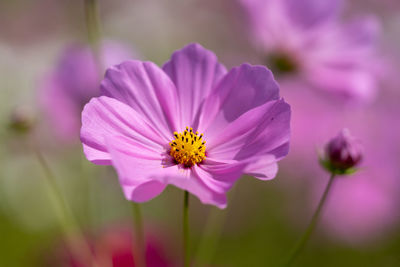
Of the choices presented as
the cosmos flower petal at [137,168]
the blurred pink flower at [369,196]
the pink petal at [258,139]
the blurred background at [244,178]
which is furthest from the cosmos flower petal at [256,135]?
the blurred pink flower at [369,196]

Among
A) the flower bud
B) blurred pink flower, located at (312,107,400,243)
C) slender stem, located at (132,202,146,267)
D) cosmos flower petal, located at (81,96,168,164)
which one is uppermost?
cosmos flower petal, located at (81,96,168,164)

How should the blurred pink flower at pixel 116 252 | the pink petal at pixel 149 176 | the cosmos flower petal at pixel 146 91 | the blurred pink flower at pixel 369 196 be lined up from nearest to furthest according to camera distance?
the pink petal at pixel 149 176, the cosmos flower petal at pixel 146 91, the blurred pink flower at pixel 116 252, the blurred pink flower at pixel 369 196

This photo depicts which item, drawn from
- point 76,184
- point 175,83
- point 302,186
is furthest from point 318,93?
point 175,83

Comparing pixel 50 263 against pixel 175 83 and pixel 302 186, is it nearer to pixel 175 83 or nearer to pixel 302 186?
pixel 175 83

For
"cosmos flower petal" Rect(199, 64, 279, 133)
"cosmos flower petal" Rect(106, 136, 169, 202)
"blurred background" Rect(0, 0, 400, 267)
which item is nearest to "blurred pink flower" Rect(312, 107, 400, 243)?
"blurred background" Rect(0, 0, 400, 267)

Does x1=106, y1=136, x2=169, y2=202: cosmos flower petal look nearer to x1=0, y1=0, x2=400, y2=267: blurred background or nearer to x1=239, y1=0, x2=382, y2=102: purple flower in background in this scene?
x1=0, y1=0, x2=400, y2=267: blurred background

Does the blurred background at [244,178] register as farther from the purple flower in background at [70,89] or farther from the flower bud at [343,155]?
the flower bud at [343,155]
